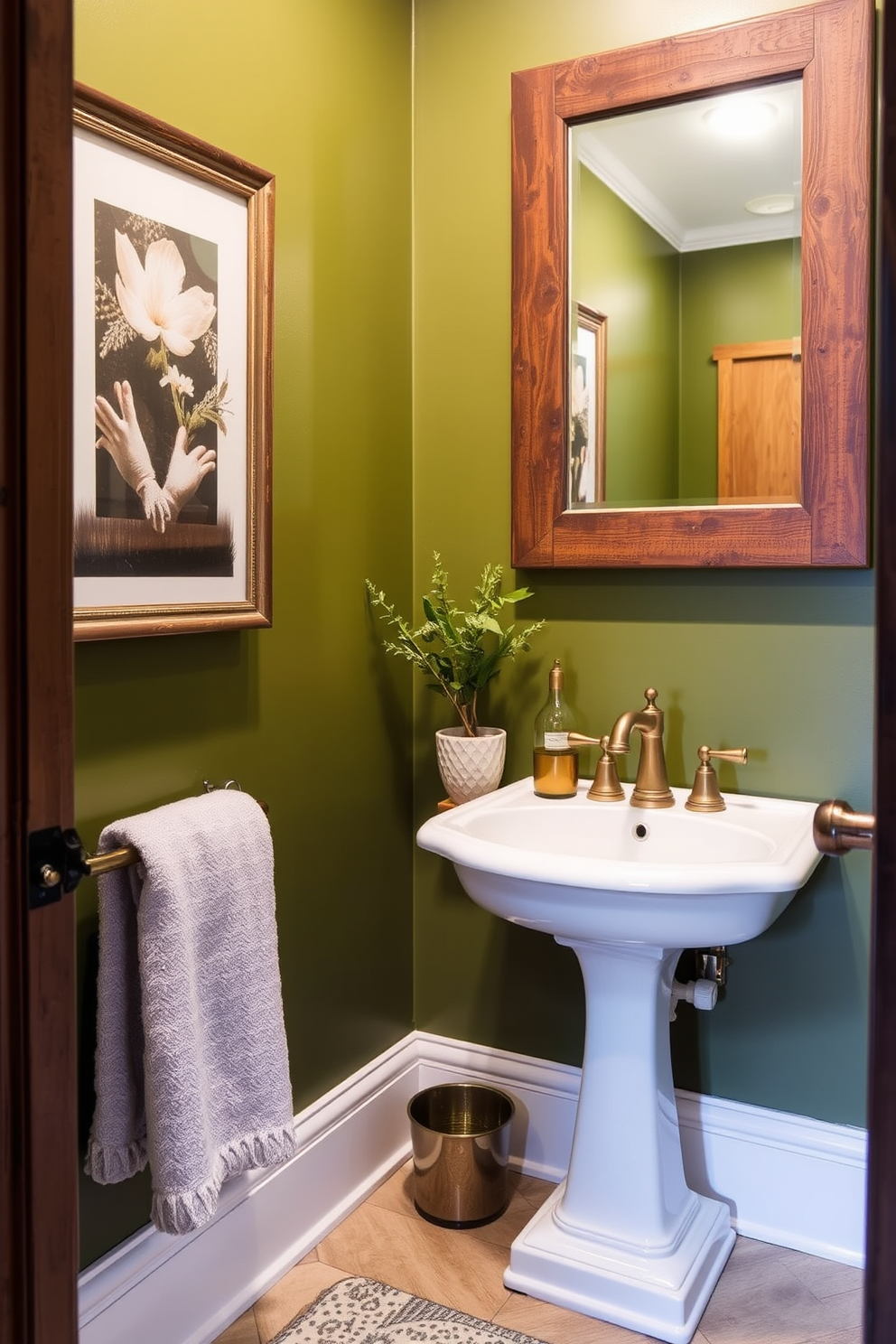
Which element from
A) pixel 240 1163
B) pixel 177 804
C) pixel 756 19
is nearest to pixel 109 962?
pixel 177 804

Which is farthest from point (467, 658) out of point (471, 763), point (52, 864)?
point (52, 864)

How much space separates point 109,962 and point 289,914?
1.65 ft

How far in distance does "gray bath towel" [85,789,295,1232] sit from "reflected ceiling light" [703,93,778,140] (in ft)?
4.49

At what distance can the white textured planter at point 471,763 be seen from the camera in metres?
2.03

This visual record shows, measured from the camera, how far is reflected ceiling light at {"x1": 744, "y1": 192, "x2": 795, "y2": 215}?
5.98 feet

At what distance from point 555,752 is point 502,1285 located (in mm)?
889

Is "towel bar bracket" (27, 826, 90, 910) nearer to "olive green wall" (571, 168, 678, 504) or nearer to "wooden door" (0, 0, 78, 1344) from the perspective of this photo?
"wooden door" (0, 0, 78, 1344)

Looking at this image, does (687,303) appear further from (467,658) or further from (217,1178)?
(217,1178)

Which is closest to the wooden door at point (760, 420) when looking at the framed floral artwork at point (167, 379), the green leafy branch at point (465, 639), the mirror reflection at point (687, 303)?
the mirror reflection at point (687, 303)

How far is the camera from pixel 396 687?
7.30ft

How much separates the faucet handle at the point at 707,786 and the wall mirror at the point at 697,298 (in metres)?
0.33

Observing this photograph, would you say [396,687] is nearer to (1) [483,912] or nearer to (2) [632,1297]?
(1) [483,912]

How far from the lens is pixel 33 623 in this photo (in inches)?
32.8

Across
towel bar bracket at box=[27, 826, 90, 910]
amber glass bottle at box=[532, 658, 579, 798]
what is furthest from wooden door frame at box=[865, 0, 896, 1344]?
amber glass bottle at box=[532, 658, 579, 798]
